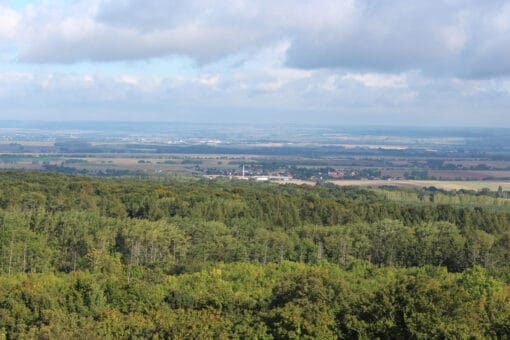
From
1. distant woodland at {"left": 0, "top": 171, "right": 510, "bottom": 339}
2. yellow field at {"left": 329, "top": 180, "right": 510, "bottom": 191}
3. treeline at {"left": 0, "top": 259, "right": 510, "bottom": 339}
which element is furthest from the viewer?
yellow field at {"left": 329, "top": 180, "right": 510, "bottom": 191}

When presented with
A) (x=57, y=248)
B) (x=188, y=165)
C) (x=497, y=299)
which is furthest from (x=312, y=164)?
(x=497, y=299)

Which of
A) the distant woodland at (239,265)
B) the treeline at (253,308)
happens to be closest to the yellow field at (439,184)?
Answer: the distant woodland at (239,265)

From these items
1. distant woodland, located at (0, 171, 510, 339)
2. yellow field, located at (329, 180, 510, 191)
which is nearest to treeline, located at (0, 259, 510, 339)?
distant woodland, located at (0, 171, 510, 339)

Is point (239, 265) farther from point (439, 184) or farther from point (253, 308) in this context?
point (439, 184)

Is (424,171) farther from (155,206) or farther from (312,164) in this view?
(155,206)

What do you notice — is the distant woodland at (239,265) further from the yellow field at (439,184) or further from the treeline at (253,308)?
the yellow field at (439,184)

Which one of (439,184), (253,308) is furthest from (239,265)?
(439,184)

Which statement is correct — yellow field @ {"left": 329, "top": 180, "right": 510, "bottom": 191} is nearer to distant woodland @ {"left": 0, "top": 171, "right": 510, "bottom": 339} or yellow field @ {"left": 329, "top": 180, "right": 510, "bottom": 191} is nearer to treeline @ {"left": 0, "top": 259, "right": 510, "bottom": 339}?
distant woodland @ {"left": 0, "top": 171, "right": 510, "bottom": 339}
